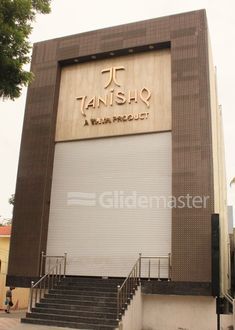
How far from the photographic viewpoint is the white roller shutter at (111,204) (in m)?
14.8

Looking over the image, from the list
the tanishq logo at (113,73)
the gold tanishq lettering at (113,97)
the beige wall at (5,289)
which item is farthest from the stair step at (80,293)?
the beige wall at (5,289)

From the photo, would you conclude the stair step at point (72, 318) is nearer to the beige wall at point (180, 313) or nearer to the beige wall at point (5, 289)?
the beige wall at point (180, 313)

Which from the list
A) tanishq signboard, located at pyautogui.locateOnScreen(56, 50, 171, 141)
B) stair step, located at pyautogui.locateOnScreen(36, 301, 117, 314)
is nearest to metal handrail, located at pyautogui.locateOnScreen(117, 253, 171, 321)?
stair step, located at pyautogui.locateOnScreen(36, 301, 117, 314)

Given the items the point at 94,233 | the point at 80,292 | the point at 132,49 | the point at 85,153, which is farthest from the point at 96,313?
the point at 132,49

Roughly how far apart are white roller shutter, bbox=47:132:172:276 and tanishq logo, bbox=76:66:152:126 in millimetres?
752

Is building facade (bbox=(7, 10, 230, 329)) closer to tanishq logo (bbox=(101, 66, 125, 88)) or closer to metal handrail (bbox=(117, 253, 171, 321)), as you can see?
tanishq logo (bbox=(101, 66, 125, 88))

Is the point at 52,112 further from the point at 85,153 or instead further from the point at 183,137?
the point at 183,137

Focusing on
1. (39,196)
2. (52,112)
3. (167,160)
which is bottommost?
(39,196)

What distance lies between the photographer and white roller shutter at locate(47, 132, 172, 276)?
1482cm

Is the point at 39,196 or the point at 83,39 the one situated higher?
the point at 83,39

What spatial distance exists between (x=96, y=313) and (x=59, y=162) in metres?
6.45

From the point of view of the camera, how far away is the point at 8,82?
37.8ft

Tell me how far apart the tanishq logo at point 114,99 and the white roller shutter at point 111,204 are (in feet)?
2.47

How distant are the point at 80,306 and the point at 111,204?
3.98 meters
